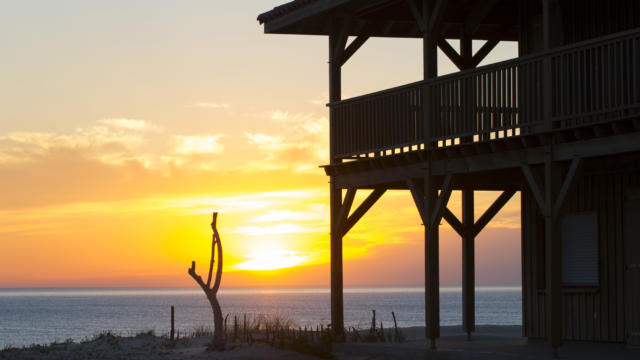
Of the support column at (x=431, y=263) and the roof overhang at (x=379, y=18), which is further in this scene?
the roof overhang at (x=379, y=18)

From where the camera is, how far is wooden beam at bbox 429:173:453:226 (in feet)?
65.5

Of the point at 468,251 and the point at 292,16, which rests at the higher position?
the point at 292,16

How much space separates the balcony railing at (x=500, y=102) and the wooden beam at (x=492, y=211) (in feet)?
11.8

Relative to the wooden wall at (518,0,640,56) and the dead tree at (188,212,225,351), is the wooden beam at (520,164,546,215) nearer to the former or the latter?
the wooden wall at (518,0,640,56)

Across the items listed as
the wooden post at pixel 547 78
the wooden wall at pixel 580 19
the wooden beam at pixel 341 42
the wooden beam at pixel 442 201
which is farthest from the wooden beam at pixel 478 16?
the wooden post at pixel 547 78

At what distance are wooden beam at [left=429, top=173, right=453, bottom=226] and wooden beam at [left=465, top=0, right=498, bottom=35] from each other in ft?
15.2

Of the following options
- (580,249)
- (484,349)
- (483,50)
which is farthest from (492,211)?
(484,349)

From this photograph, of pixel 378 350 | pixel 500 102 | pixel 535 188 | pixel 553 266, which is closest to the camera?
pixel 553 266

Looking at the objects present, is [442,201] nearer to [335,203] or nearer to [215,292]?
[335,203]

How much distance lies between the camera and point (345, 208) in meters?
23.3

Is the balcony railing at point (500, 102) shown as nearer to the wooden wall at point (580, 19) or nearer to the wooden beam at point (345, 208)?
the wooden beam at point (345, 208)

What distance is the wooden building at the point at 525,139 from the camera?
16.8 metres

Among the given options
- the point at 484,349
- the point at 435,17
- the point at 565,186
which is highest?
the point at 435,17

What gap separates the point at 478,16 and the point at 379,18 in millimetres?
2271
